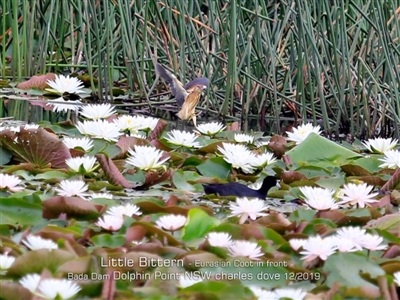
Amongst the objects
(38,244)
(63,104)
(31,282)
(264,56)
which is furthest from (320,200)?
(63,104)

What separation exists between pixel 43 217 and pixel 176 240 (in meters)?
0.35

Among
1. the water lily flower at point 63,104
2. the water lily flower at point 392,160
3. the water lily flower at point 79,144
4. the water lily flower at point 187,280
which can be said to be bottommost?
the water lily flower at point 63,104

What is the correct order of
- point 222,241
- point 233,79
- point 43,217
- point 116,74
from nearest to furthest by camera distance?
point 222,241 → point 43,217 → point 233,79 → point 116,74

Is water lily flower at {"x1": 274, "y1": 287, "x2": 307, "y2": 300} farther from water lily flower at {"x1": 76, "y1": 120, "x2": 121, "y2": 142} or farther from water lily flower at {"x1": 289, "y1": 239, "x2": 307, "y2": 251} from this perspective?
water lily flower at {"x1": 76, "y1": 120, "x2": 121, "y2": 142}

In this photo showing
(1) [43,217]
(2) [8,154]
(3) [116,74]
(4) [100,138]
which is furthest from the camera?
(3) [116,74]

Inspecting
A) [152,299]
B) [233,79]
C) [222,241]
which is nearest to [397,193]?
[222,241]

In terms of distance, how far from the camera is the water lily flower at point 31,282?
1262mm

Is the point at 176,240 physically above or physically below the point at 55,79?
above

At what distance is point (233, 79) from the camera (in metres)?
4.00

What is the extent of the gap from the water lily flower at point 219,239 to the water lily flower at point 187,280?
6.3 inches

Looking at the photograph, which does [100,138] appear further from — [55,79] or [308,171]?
[55,79]

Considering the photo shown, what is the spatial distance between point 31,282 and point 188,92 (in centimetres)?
267

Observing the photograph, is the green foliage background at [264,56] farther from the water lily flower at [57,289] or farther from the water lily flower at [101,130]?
the water lily flower at [57,289]

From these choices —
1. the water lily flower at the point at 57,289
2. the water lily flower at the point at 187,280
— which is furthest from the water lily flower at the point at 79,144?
the water lily flower at the point at 57,289
